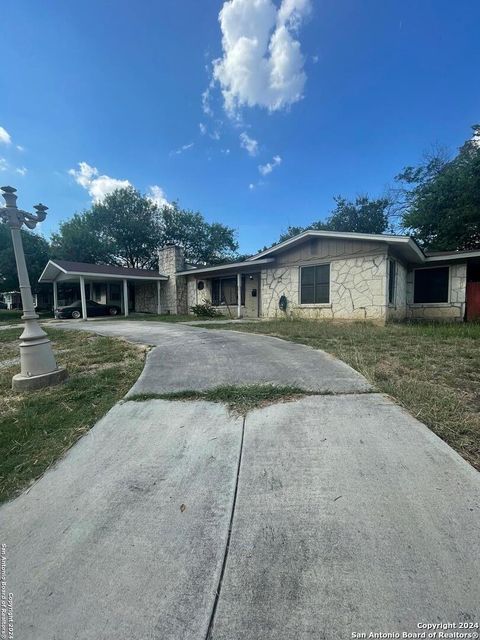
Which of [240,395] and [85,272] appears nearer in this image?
[240,395]

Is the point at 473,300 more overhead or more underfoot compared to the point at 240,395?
more overhead

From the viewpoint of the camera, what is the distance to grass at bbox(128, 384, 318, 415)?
3.06m

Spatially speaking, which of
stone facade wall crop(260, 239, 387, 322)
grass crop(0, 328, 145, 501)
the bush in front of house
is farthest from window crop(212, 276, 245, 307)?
grass crop(0, 328, 145, 501)

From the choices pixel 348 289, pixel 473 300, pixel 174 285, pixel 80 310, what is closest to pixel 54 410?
pixel 348 289

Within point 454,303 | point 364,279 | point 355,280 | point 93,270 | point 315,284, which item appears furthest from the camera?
point 93,270

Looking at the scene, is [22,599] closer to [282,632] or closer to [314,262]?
[282,632]

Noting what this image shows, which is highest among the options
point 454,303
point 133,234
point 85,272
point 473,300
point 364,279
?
point 133,234

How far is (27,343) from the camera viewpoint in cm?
404

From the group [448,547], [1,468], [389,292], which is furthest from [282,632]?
[389,292]

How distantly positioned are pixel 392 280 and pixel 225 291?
345 inches

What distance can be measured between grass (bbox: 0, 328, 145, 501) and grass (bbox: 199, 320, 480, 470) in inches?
123

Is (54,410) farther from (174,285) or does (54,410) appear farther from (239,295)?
(174,285)

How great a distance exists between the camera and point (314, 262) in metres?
11.8

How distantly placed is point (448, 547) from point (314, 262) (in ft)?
36.5
